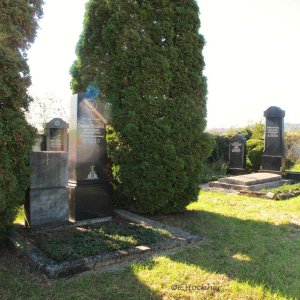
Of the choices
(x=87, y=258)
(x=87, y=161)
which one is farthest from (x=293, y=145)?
(x=87, y=258)

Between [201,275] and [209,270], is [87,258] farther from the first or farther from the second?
[209,270]

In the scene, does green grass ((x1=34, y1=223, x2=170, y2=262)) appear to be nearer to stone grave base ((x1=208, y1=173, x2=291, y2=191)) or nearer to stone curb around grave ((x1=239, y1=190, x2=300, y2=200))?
stone curb around grave ((x1=239, y1=190, x2=300, y2=200))

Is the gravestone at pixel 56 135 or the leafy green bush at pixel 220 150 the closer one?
the gravestone at pixel 56 135

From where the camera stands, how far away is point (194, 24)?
271 inches

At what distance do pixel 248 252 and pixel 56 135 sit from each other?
477 inches

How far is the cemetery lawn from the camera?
133 inches

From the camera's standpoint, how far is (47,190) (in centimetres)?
577

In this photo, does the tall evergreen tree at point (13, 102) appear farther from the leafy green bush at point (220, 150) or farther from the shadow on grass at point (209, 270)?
the leafy green bush at point (220, 150)

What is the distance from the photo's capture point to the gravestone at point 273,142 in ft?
43.2

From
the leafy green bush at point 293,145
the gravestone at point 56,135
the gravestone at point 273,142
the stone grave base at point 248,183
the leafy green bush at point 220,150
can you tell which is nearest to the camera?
the stone grave base at point 248,183

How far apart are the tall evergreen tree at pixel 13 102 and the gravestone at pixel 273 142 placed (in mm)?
10810

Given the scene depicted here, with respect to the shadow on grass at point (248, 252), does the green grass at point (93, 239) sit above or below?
above

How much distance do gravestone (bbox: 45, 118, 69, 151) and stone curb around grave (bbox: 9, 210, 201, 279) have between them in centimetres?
1033

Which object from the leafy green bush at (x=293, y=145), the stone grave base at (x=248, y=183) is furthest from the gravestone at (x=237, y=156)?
the leafy green bush at (x=293, y=145)
